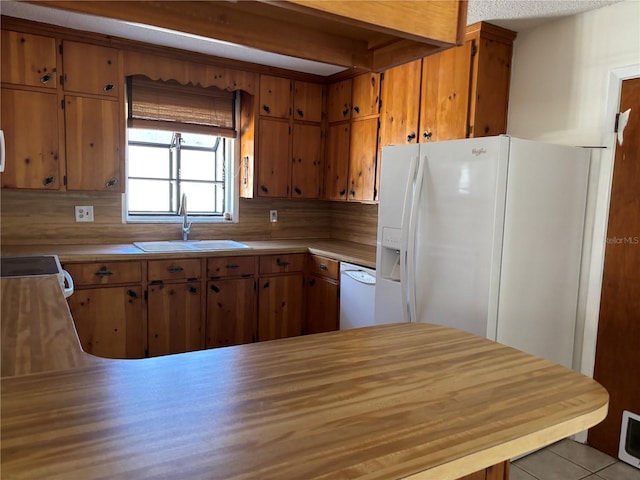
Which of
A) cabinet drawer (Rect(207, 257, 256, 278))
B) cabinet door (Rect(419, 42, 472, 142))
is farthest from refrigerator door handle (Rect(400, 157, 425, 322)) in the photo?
cabinet drawer (Rect(207, 257, 256, 278))

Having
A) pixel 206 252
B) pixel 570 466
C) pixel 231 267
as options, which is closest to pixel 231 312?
pixel 231 267

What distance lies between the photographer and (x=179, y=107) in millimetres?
3574

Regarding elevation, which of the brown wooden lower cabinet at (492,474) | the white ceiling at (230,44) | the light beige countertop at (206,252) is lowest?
the brown wooden lower cabinet at (492,474)

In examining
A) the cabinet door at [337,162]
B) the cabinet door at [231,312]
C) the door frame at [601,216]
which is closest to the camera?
the door frame at [601,216]

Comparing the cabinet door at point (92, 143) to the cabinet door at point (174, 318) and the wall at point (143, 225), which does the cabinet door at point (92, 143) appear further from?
the cabinet door at point (174, 318)

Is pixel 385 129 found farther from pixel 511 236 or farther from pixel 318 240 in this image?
pixel 511 236

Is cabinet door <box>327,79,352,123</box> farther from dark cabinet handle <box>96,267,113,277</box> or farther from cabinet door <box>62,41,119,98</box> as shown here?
dark cabinet handle <box>96,267,113,277</box>

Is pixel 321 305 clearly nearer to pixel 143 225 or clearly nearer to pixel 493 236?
pixel 143 225

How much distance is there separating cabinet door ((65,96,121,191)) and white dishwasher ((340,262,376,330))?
171 cm

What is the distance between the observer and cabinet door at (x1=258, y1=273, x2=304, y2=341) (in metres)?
3.52

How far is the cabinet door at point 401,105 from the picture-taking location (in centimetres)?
311

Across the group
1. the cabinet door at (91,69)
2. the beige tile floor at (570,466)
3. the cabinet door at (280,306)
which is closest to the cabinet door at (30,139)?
→ the cabinet door at (91,69)

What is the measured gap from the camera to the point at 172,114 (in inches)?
140

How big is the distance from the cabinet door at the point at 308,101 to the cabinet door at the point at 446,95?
118cm
